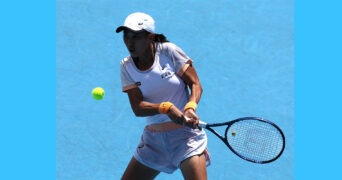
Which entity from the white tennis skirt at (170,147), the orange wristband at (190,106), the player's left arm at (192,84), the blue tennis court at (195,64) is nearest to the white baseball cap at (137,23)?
the player's left arm at (192,84)

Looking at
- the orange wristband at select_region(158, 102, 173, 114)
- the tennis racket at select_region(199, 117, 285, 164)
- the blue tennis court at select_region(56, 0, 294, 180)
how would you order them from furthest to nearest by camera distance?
the blue tennis court at select_region(56, 0, 294, 180) → the tennis racket at select_region(199, 117, 285, 164) → the orange wristband at select_region(158, 102, 173, 114)

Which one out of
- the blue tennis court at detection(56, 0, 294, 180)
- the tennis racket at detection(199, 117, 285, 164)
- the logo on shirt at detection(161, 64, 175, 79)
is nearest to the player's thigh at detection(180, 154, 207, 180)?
the tennis racket at detection(199, 117, 285, 164)

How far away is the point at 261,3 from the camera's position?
19.4 ft

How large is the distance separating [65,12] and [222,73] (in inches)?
48.6

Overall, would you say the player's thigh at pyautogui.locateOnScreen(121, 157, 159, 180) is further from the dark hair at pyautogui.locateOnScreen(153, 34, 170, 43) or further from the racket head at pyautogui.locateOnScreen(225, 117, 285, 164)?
the dark hair at pyautogui.locateOnScreen(153, 34, 170, 43)

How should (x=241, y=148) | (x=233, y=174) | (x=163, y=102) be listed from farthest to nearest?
(x=233, y=174)
(x=241, y=148)
(x=163, y=102)

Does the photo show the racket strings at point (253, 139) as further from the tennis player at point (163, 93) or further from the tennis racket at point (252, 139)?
the tennis player at point (163, 93)

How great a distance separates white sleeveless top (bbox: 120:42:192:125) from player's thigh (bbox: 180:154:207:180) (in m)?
0.27

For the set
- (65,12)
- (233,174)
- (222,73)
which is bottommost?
(233,174)

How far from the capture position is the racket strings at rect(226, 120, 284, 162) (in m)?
4.02

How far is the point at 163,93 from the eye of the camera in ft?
12.8

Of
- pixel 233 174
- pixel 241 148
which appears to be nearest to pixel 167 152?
pixel 241 148

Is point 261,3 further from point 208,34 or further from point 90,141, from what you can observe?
point 90,141

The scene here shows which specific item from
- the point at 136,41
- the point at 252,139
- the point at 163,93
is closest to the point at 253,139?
the point at 252,139
